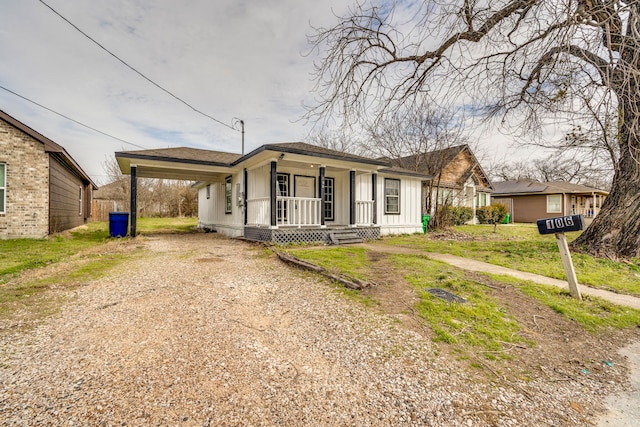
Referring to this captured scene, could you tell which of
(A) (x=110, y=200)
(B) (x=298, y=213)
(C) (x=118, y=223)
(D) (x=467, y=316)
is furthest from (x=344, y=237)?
(A) (x=110, y=200)

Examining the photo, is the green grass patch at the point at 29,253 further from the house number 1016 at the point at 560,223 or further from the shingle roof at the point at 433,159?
the shingle roof at the point at 433,159

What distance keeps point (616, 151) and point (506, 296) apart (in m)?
7.07

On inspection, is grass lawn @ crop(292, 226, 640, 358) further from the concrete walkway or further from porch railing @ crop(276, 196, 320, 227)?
porch railing @ crop(276, 196, 320, 227)

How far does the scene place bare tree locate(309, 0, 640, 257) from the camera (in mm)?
3416

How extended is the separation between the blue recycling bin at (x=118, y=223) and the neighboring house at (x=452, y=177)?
13525mm

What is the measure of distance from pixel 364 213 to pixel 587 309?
798 cm

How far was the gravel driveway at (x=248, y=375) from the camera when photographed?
5.70 ft

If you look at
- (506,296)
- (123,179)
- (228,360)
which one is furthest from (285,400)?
(123,179)

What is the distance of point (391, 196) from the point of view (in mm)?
12570

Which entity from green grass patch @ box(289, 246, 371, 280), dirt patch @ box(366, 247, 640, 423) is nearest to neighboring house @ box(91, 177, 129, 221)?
green grass patch @ box(289, 246, 371, 280)

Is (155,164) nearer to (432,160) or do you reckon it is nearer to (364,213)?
(364,213)

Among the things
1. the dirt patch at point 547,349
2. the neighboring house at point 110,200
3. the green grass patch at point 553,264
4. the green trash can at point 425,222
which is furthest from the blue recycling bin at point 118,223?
the neighboring house at point 110,200

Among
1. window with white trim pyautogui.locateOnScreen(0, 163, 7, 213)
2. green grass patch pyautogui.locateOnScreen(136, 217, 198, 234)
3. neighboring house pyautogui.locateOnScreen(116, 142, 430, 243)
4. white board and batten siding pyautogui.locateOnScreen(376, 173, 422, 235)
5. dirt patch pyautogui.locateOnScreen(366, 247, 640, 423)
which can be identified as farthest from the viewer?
green grass patch pyautogui.locateOnScreen(136, 217, 198, 234)

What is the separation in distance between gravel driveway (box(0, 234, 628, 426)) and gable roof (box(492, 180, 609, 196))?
83.5 ft
